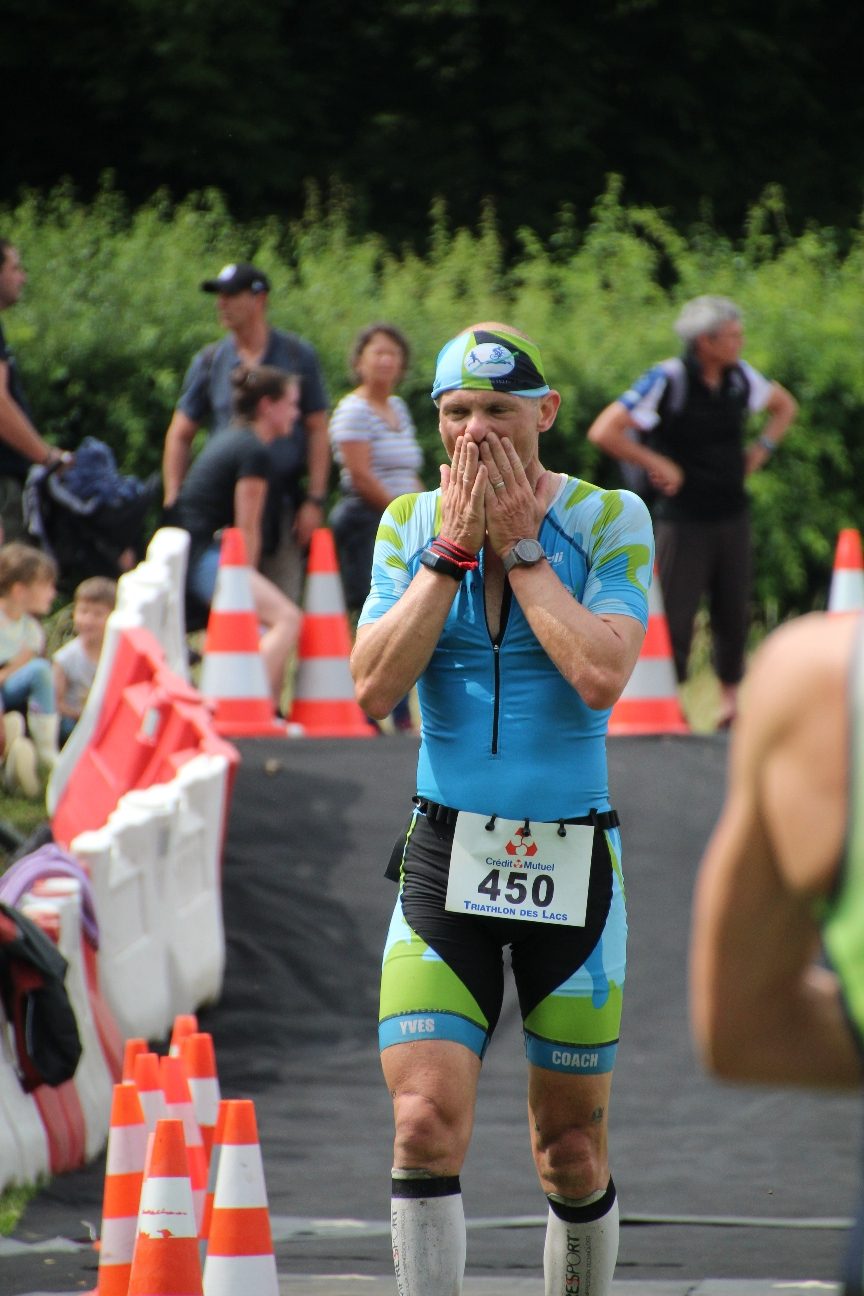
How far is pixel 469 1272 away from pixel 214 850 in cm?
302

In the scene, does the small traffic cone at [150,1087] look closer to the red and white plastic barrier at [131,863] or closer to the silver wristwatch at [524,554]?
the red and white plastic barrier at [131,863]

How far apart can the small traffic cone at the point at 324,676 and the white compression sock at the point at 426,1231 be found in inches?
275

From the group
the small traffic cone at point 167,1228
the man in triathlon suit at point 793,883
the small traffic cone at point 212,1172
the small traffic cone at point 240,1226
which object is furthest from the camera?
the small traffic cone at point 212,1172

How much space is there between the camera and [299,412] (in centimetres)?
1127

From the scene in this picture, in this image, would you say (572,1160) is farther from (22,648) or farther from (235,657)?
(235,657)

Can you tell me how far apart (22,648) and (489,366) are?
5179 millimetres

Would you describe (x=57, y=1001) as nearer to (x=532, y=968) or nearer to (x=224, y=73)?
(x=532, y=968)

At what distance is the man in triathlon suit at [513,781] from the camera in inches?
173

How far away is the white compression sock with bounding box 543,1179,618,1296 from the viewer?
4.55m

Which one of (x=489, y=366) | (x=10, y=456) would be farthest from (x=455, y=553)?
(x=10, y=456)

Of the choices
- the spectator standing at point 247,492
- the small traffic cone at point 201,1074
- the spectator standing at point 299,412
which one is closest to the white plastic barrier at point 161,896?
the small traffic cone at point 201,1074

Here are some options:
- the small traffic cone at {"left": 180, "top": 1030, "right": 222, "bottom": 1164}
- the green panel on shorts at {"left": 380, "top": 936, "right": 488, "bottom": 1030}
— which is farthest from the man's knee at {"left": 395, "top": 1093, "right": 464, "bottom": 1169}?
the small traffic cone at {"left": 180, "top": 1030, "right": 222, "bottom": 1164}

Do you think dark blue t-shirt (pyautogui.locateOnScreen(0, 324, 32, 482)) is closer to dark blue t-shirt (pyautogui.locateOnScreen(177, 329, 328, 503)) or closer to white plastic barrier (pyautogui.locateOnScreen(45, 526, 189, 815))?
white plastic barrier (pyautogui.locateOnScreen(45, 526, 189, 815))

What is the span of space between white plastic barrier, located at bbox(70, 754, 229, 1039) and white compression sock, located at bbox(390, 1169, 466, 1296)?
299 cm
